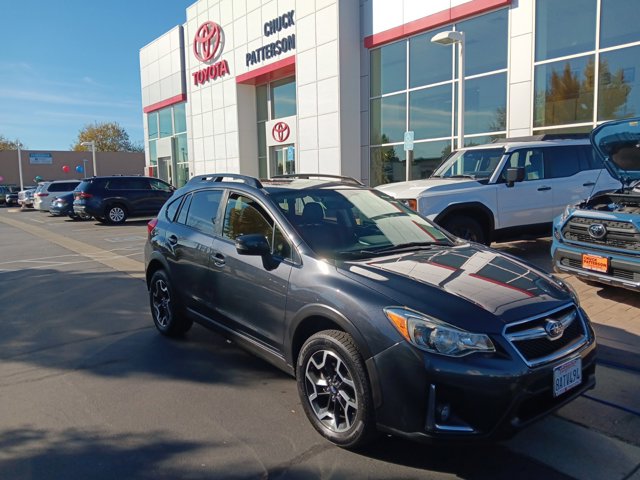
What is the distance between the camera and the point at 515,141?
29.3ft

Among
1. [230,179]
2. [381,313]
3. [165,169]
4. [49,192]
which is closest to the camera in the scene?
[381,313]

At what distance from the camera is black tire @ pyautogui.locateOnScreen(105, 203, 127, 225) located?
747 inches

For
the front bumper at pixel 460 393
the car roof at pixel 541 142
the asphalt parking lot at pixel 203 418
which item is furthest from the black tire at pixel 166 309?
the car roof at pixel 541 142

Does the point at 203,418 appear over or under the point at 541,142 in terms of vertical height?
under

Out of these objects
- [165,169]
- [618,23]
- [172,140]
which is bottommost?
[165,169]

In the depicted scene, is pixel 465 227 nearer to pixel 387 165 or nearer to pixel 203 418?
pixel 203 418

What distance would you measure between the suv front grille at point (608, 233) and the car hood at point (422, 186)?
2128mm

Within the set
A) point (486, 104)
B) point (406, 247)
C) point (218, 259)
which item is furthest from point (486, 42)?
point (218, 259)

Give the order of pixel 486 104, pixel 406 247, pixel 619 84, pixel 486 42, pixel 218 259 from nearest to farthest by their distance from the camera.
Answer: pixel 406 247 < pixel 218 259 < pixel 619 84 < pixel 486 42 < pixel 486 104

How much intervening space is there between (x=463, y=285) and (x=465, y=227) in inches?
203

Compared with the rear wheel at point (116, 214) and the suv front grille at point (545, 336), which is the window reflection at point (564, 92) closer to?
the suv front grille at point (545, 336)

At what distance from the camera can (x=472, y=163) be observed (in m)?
8.94

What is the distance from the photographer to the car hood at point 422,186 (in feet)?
25.6

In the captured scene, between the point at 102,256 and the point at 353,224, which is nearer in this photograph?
the point at 353,224
